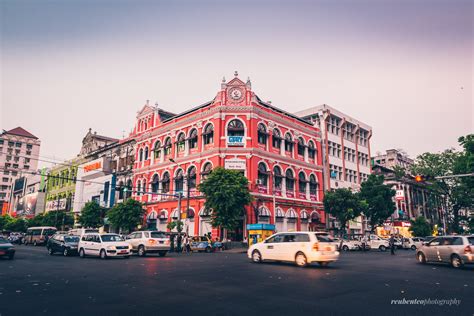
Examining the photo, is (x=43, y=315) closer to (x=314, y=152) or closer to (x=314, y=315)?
(x=314, y=315)

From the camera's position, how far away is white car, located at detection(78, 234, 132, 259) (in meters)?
21.2

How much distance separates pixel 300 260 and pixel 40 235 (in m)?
38.5

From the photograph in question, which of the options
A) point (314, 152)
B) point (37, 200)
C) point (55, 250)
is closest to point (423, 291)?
point (55, 250)

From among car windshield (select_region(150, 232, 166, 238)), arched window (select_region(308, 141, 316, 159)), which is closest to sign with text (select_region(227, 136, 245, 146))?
arched window (select_region(308, 141, 316, 159))

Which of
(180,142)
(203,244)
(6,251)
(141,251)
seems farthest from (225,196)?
(6,251)

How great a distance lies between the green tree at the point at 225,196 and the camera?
106 feet

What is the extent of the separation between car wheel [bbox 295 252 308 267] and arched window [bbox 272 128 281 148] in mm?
27161

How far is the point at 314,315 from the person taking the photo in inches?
258

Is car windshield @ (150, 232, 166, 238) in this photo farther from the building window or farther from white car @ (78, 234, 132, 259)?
the building window

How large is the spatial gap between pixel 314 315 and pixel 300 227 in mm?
37788

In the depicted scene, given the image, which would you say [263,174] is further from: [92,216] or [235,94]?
[92,216]

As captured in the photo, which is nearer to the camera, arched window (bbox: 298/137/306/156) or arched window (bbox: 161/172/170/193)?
arched window (bbox: 161/172/170/193)

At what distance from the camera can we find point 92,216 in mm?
50844

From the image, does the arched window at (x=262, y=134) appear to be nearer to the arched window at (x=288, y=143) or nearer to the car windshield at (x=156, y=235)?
the arched window at (x=288, y=143)
